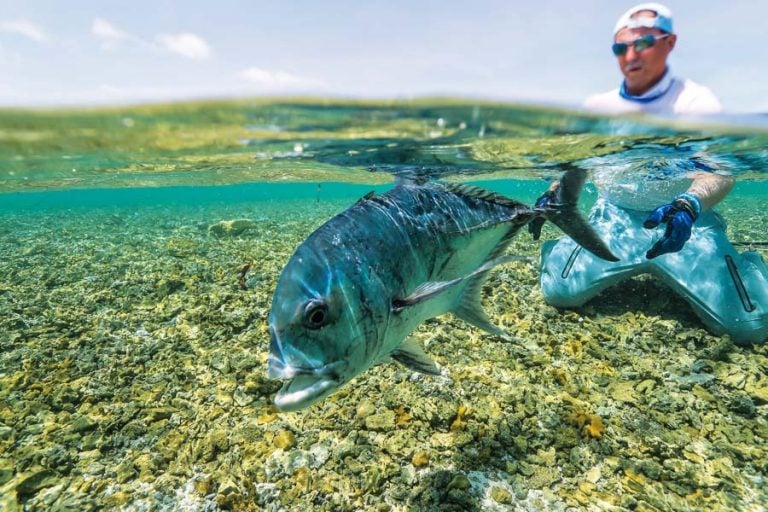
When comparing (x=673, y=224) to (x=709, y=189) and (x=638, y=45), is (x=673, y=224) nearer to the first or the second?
(x=709, y=189)

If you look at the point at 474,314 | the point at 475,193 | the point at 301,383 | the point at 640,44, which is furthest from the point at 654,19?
the point at 301,383

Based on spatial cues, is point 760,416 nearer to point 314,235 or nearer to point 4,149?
point 314,235

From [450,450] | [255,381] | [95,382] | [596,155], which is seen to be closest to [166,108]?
[95,382]

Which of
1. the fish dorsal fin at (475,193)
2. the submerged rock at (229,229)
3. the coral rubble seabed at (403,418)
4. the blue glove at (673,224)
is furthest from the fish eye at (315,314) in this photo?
the submerged rock at (229,229)

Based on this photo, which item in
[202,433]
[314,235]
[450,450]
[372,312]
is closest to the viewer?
A: [372,312]

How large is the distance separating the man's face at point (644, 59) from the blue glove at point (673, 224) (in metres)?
2.02

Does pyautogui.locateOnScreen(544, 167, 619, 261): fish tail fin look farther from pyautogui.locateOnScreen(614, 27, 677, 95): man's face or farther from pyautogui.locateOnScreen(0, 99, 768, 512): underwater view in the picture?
pyautogui.locateOnScreen(614, 27, 677, 95): man's face

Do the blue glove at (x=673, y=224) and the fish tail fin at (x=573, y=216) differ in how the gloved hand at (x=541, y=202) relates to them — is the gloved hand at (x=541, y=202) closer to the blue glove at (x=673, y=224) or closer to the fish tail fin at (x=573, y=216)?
the fish tail fin at (x=573, y=216)

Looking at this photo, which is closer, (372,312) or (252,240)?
(372,312)

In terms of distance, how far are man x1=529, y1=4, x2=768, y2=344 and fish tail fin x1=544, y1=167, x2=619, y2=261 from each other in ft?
1.75

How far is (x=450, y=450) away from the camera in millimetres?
3377

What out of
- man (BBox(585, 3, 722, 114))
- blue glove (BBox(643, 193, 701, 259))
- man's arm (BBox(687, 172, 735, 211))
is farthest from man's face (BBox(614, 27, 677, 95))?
blue glove (BBox(643, 193, 701, 259))

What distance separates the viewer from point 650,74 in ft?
17.5

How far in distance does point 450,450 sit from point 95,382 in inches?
169
